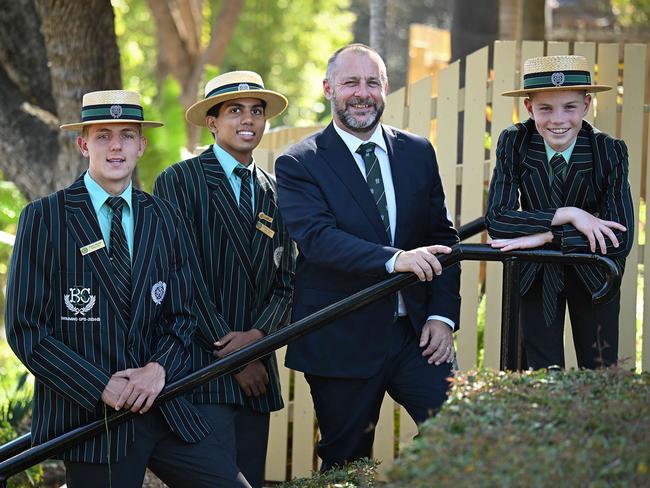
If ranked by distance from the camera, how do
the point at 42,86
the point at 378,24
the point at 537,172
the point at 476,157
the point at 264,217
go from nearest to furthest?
the point at 537,172
the point at 264,217
the point at 476,157
the point at 42,86
the point at 378,24

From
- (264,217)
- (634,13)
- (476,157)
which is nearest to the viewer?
(264,217)

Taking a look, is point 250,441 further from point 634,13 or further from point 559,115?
point 634,13

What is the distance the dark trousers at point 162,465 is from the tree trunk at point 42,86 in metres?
4.52

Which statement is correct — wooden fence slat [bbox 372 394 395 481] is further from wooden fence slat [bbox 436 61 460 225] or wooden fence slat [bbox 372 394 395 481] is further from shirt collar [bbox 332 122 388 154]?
shirt collar [bbox 332 122 388 154]

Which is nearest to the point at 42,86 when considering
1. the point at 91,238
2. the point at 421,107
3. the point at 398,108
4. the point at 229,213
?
the point at 398,108

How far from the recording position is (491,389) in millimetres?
3486

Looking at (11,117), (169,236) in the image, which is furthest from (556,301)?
(11,117)

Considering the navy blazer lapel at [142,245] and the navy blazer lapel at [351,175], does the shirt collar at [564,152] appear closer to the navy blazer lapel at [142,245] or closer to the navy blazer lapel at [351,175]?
the navy blazer lapel at [351,175]

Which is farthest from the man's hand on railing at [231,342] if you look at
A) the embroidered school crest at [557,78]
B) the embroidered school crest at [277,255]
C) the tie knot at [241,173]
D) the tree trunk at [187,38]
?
the tree trunk at [187,38]

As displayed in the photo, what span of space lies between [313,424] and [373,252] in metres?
2.35

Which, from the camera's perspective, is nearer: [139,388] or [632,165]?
[139,388]

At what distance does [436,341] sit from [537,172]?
2.74ft

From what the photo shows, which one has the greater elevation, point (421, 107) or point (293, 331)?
point (421, 107)

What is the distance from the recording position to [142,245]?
4262mm
